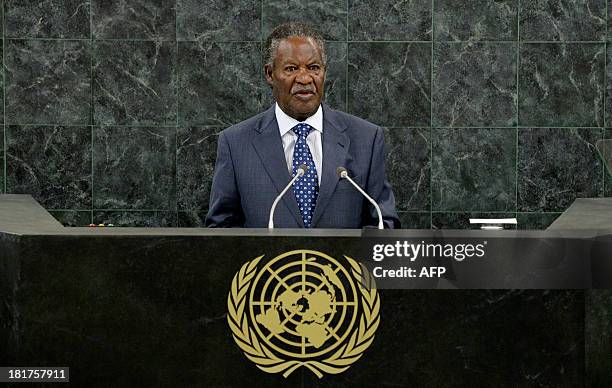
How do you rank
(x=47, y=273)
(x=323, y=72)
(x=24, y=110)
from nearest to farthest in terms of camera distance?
(x=47, y=273), (x=323, y=72), (x=24, y=110)

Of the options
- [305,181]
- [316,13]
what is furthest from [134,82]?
[305,181]

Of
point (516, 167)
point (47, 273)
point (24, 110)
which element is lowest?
point (47, 273)

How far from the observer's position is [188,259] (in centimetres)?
268

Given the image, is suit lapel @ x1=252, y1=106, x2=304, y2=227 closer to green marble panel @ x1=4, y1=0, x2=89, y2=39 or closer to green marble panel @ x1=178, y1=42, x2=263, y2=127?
green marble panel @ x1=178, y1=42, x2=263, y2=127

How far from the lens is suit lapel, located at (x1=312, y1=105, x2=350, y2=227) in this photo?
364 cm

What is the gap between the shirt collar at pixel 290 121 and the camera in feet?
12.7

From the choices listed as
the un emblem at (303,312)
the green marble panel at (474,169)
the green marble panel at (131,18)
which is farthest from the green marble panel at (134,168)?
the un emblem at (303,312)

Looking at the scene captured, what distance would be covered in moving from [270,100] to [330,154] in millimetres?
2267

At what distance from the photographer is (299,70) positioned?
152 inches

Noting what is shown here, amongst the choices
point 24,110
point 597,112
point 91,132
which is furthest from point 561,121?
point 24,110

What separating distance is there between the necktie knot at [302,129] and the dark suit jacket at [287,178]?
7 centimetres

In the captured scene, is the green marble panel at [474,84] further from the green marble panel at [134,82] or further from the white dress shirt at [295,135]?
the white dress shirt at [295,135]

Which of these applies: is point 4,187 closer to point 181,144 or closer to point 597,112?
point 181,144

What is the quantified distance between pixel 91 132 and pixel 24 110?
0.42 meters
